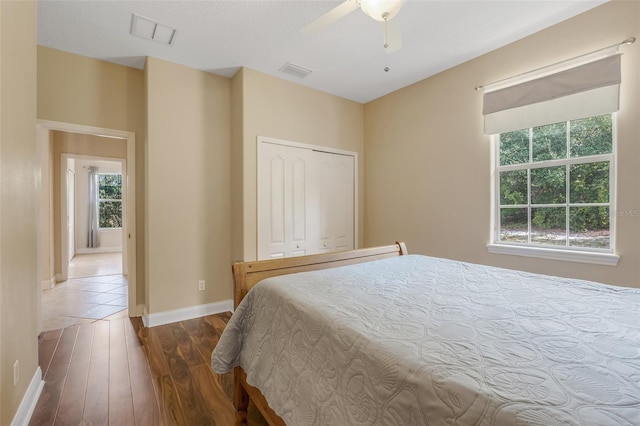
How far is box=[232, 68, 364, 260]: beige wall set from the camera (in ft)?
10.2

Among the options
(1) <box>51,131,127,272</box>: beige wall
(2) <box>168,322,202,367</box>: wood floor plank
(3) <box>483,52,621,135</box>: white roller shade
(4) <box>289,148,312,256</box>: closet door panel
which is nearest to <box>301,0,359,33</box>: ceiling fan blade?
(4) <box>289,148,312,256</box>: closet door panel

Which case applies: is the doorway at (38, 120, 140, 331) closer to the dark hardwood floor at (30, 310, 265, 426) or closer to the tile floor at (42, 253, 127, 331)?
the tile floor at (42, 253, 127, 331)

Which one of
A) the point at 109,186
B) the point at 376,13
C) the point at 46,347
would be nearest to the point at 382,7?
the point at 376,13

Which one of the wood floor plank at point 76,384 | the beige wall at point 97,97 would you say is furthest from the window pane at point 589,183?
the beige wall at point 97,97

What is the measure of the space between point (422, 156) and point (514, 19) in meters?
1.44

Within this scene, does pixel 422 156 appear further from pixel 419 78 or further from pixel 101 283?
pixel 101 283

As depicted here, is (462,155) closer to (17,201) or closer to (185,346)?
(185,346)

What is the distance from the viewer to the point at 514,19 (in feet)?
7.49

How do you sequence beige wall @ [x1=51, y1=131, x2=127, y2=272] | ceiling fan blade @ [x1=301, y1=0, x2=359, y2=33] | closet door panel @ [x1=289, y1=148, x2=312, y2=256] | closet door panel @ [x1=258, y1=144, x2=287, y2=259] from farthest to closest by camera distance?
beige wall @ [x1=51, y1=131, x2=127, y2=272]
closet door panel @ [x1=289, y1=148, x2=312, y2=256]
closet door panel @ [x1=258, y1=144, x2=287, y2=259]
ceiling fan blade @ [x1=301, y1=0, x2=359, y2=33]

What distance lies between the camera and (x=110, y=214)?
7.72m

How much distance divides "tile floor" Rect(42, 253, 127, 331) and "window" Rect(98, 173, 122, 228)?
9.47ft

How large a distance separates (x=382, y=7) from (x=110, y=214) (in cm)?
880

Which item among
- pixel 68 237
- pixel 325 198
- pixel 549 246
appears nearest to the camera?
pixel 549 246

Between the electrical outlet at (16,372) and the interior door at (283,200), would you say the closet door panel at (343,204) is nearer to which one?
the interior door at (283,200)
